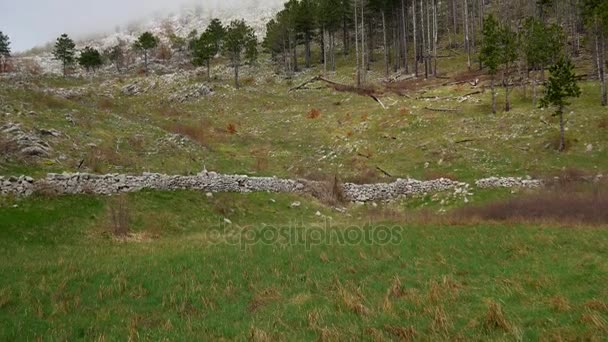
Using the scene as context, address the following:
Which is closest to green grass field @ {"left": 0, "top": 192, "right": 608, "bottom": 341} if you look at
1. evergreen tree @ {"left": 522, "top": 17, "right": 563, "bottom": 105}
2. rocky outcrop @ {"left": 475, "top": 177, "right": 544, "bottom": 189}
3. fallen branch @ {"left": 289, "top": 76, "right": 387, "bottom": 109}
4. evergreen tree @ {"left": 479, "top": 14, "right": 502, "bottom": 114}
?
rocky outcrop @ {"left": 475, "top": 177, "right": 544, "bottom": 189}

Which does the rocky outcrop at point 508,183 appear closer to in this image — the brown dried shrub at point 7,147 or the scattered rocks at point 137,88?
the brown dried shrub at point 7,147

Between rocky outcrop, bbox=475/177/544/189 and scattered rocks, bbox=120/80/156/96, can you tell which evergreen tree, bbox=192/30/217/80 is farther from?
rocky outcrop, bbox=475/177/544/189

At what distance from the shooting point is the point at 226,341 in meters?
8.40

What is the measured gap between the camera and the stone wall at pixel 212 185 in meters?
22.3

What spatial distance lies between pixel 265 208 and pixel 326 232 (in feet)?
22.3

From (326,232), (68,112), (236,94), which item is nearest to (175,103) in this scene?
(236,94)

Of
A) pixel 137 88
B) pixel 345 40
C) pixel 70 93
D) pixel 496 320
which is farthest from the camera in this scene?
pixel 345 40

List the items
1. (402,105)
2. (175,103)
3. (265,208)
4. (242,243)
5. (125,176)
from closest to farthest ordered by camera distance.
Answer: (242,243), (125,176), (265,208), (402,105), (175,103)

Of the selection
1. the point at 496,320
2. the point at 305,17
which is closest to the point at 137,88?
the point at 305,17

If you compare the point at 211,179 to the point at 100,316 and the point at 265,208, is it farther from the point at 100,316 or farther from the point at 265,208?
the point at 100,316

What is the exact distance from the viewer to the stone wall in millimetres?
22344

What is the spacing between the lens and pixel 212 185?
2822 cm

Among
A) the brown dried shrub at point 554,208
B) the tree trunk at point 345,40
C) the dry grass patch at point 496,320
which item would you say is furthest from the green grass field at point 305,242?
the tree trunk at point 345,40

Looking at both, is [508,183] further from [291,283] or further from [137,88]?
[137,88]
